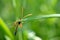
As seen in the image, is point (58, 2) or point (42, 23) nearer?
point (42, 23)

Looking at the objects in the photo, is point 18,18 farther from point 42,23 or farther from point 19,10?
point 42,23

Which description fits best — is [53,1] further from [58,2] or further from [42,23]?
[42,23]

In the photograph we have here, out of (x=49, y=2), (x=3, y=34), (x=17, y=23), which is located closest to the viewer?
(x=17, y=23)

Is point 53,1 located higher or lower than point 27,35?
higher

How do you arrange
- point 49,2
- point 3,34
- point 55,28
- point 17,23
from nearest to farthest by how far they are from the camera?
point 17,23 < point 3,34 < point 55,28 < point 49,2

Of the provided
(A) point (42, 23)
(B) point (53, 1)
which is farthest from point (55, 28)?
(B) point (53, 1)

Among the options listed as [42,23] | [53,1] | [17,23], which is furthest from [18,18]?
[53,1]
